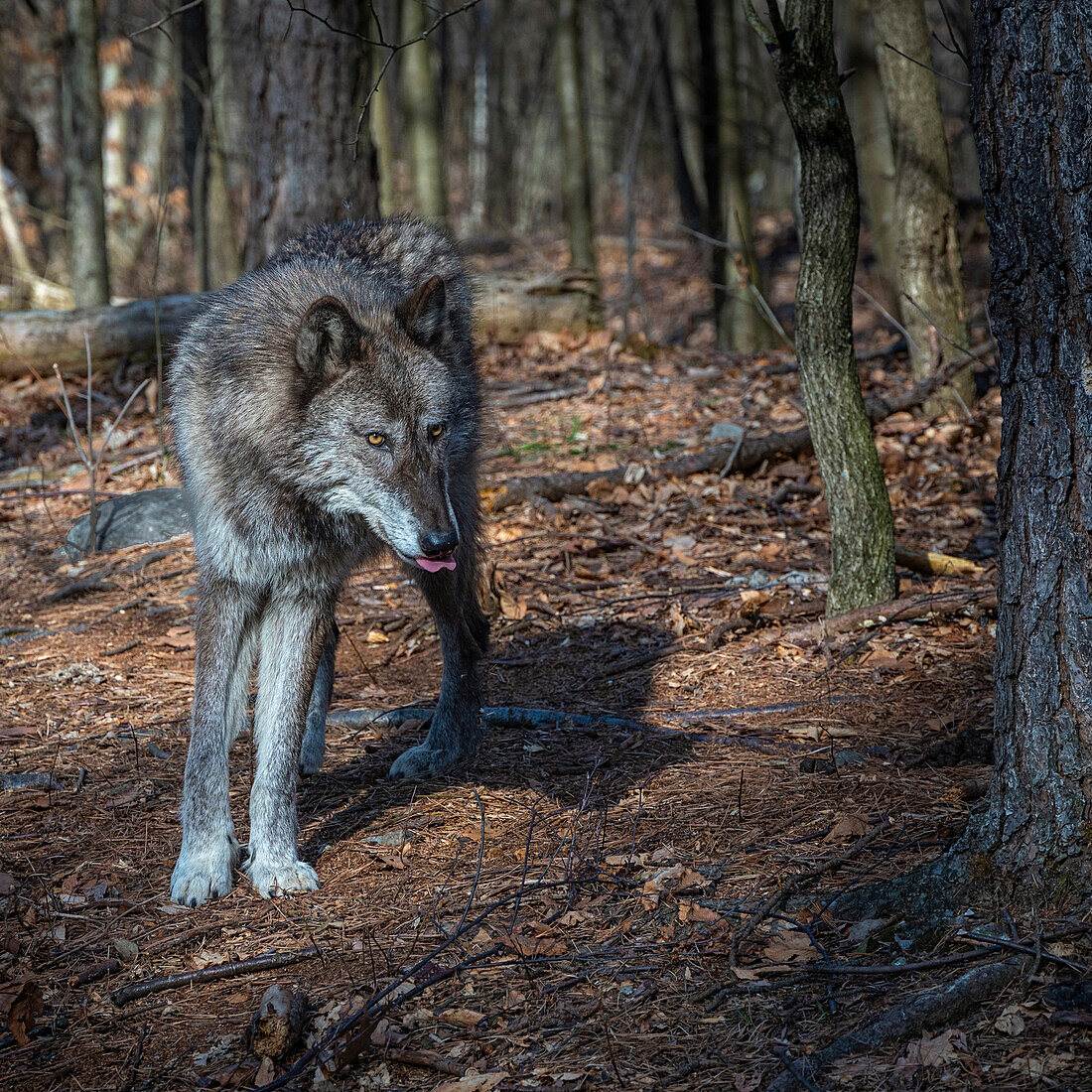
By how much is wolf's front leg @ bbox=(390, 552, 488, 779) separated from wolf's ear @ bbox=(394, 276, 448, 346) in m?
1.39

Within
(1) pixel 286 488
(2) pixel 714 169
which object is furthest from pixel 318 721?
(2) pixel 714 169

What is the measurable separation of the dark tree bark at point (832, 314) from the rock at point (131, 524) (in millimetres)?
4771

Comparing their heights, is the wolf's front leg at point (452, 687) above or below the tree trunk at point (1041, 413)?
below

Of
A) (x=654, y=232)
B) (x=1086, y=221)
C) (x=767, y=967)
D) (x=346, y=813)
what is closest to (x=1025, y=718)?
(x=767, y=967)

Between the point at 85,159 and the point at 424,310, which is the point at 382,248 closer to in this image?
the point at 424,310

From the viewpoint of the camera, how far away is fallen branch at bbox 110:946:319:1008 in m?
3.07

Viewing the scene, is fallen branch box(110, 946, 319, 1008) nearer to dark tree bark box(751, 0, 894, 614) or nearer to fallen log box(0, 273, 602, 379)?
dark tree bark box(751, 0, 894, 614)

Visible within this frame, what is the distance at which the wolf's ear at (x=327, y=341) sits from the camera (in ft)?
12.4

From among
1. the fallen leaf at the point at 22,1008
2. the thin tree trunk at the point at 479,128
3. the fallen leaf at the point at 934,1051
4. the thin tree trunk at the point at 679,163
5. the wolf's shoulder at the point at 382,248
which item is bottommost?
the fallen leaf at the point at 22,1008

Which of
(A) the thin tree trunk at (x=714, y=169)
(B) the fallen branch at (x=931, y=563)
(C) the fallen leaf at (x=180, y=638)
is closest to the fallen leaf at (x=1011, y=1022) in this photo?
(B) the fallen branch at (x=931, y=563)

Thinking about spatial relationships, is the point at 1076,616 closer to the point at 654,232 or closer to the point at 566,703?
the point at 566,703

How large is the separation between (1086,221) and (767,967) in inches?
86.1

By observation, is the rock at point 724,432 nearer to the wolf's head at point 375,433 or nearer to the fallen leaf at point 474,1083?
the wolf's head at point 375,433

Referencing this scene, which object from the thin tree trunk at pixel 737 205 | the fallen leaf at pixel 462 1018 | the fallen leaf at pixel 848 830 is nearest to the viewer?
the fallen leaf at pixel 462 1018
